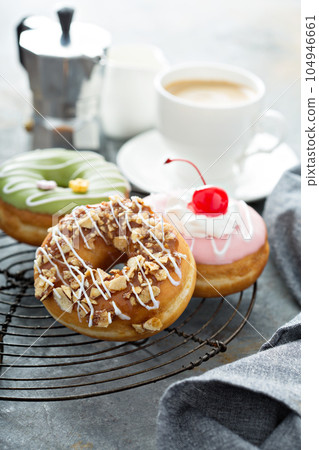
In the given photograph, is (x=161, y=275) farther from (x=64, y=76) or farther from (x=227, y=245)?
(x=64, y=76)

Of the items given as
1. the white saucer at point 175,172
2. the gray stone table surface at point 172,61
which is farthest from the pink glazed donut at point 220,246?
the white saucer at point 175,172

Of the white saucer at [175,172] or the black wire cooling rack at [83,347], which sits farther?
the white saucer at [175,172]

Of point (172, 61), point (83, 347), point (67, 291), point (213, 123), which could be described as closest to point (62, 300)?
point (67, 291)

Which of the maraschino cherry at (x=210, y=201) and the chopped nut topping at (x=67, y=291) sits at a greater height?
the maraschino cherry at (x=210, y=201)

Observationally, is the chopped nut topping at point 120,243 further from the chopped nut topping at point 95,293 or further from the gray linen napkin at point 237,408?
the gray linen napkin at point 237,408

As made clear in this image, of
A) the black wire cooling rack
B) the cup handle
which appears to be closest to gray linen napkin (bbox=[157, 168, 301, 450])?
the black wire cooling rack

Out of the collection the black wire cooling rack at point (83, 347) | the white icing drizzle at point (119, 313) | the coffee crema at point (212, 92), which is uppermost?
the coffee crema at point (212, 92)

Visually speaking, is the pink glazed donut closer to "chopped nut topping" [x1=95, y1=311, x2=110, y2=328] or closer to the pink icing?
the pink icing
